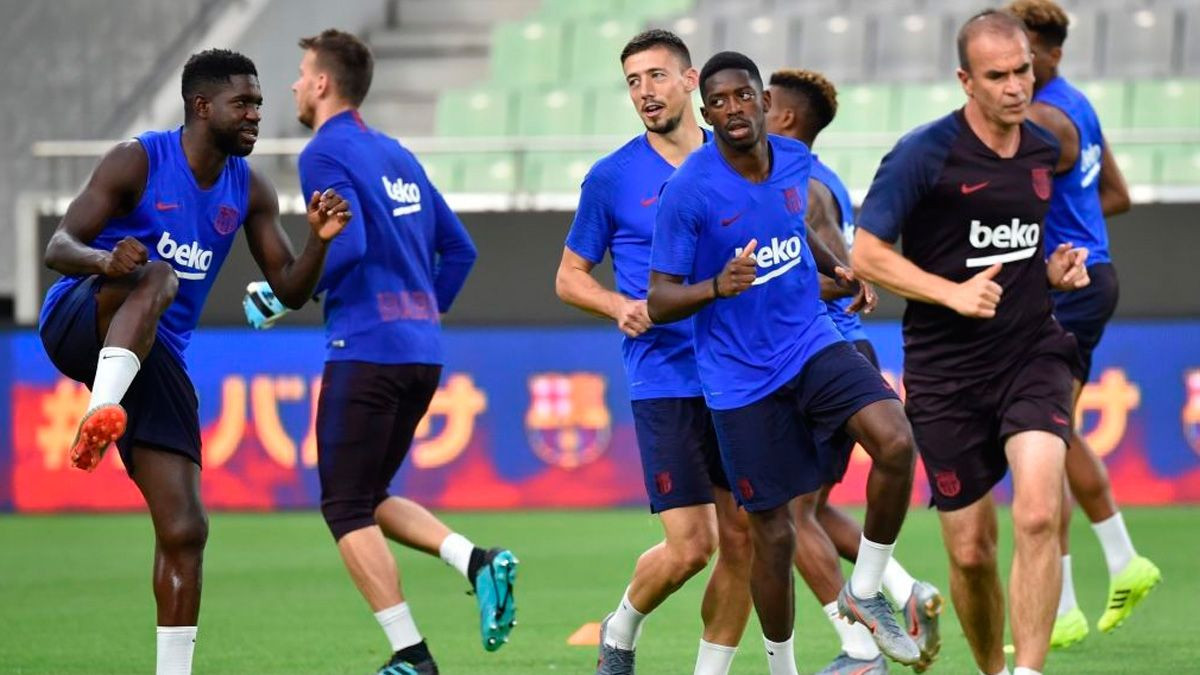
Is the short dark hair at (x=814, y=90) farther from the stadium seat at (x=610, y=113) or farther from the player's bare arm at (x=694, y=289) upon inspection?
the stadium seat at (x=610, y=113)

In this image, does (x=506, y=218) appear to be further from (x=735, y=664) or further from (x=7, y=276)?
(x=735, y=664)

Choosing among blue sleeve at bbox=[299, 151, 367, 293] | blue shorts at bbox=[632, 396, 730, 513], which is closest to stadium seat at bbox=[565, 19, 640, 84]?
blue sleeve at bbox=[299, 151, 367, 293]

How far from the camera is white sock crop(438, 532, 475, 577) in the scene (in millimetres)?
8070

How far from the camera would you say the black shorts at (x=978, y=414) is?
686cm

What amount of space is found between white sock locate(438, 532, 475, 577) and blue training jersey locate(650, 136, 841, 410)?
1.54 m

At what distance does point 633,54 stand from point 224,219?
1.64 metres

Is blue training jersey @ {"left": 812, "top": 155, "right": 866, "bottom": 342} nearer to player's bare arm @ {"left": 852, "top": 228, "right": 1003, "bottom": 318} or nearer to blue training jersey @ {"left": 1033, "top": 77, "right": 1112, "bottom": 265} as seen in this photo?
blue training jersey @ {"left": 1033, "top": 77, "right": 1112, "bottom": 265}

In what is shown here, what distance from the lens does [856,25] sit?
20.8 metres

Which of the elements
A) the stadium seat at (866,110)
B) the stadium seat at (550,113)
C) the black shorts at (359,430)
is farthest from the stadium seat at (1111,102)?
the black shorts at (359,430)

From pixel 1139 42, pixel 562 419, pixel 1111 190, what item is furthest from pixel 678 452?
pixel 1139 42

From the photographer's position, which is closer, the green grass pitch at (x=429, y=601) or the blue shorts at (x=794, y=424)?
the blue shorts at (x=794, y=424)

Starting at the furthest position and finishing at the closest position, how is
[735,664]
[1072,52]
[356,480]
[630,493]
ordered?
[1072,52] < [630,493] < [735,664] < [356,480]

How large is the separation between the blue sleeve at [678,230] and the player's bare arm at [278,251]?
1.13m

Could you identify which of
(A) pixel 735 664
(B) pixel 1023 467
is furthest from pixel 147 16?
(B) pixel 1023 467
